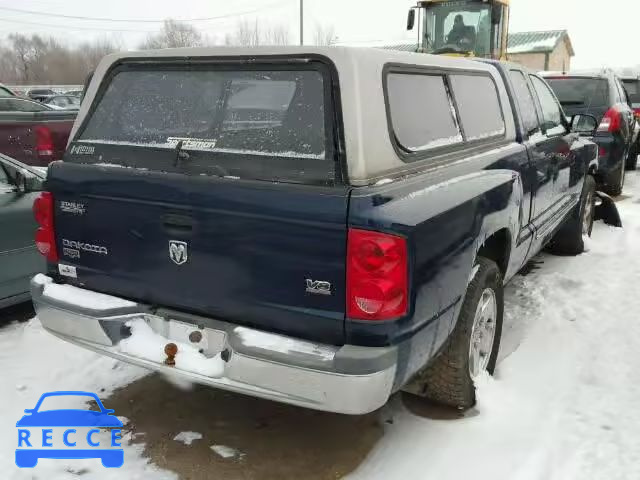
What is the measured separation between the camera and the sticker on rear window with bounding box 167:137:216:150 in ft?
9.00

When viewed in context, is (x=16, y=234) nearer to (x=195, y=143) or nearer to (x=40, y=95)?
(x=195, y=143)

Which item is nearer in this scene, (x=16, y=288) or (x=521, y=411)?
(x=521, y=411)

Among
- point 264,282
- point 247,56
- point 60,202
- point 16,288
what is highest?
point 247,56

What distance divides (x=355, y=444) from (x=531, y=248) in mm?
2189

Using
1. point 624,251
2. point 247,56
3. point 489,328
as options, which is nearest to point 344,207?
point 247,56

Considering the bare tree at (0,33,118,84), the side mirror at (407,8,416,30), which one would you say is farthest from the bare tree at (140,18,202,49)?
the side mirror at (407,8,416,30)

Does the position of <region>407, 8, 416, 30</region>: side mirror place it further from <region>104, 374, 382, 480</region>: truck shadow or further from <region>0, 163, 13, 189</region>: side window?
<region>104, 374, 382, 480</region>: truck shadow

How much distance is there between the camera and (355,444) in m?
3.10

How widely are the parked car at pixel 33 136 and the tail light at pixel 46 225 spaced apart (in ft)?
15.0

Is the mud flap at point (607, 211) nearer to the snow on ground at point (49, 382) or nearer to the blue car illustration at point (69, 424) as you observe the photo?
the snow on ground at point (49, 382)

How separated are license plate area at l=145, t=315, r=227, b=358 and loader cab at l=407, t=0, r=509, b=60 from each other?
1088 cm

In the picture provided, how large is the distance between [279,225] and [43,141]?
19.6 feet

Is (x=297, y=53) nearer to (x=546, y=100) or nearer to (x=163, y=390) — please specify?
(x=163, y=390)

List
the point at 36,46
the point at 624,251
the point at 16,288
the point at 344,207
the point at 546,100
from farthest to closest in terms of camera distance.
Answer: the point at 36,46, the point at 624,251, the point at 546,100, the point at 16,288, the point at 344,207
